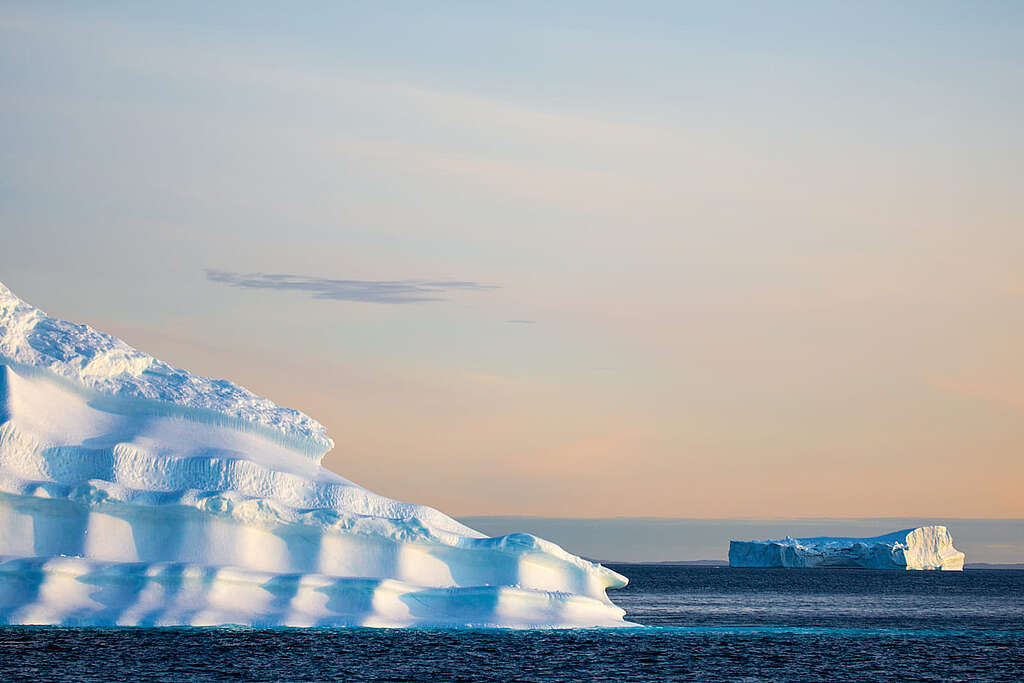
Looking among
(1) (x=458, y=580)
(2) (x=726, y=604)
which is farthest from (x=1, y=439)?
(2) (x=726, y=604)

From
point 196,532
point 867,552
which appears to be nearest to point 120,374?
point 196,532

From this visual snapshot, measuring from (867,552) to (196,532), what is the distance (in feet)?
312

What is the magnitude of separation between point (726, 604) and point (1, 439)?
3940 cm

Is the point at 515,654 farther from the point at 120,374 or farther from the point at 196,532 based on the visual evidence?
the point at 120,374

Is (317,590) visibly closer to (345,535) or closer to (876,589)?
(345,535)

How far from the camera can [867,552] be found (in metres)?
117

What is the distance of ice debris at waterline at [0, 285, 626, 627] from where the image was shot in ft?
102

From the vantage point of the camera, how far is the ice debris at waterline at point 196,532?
31.1m

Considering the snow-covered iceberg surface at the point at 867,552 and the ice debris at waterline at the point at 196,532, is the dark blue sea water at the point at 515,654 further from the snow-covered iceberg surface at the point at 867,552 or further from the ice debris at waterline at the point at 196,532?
the snow-covered iceberg surface at the point at 867,552

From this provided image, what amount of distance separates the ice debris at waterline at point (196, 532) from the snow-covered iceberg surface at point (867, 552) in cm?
8554

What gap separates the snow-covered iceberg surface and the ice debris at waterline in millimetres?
85536

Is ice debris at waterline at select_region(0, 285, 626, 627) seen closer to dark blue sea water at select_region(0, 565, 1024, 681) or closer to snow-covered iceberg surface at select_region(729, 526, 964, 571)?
dark blue sea water at select_region(0, 565, 1024, 681)

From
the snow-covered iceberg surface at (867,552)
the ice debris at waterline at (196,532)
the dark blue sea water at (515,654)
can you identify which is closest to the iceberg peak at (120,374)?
the ice debris at waterline at (196,532)

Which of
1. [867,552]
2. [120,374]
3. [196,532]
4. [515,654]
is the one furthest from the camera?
[867,552]
